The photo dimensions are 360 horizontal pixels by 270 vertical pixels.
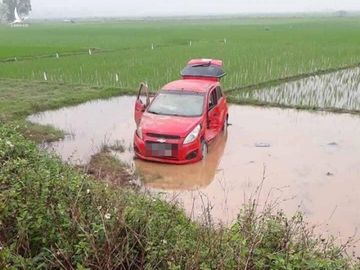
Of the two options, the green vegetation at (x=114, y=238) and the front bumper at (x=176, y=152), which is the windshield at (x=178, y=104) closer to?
the front bumper at (x=176, y=152)

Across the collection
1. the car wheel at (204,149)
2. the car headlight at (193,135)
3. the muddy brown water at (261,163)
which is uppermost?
the car headlight at (193,135)

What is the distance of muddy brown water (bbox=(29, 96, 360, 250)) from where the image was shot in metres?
6.99

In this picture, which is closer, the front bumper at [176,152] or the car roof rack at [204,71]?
the front bumper at [176,152]

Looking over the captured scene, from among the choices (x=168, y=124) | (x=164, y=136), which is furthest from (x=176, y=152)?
(x=168, y=124)

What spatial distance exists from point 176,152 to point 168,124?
0.64 m

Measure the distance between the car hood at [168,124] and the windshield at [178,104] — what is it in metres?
0.25

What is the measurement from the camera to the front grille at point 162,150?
28.5 ft

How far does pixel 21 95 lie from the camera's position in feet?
48.7

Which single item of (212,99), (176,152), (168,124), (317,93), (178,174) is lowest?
(317,93)

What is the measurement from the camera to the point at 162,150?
8750mm

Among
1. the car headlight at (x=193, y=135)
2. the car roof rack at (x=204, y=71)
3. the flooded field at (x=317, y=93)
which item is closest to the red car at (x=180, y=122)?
the car headlight at (x=193, y=135)

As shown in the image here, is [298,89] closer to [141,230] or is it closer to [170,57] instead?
[170,57]

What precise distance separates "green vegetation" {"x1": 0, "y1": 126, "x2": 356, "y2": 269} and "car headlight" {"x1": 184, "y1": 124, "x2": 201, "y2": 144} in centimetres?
437

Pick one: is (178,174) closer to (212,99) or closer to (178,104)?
(178,104)
